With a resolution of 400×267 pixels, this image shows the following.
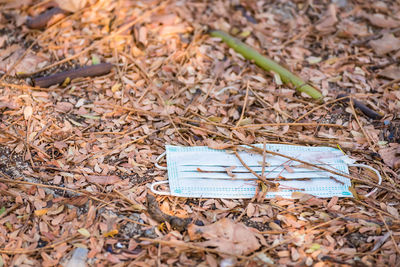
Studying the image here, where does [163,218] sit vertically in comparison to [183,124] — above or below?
below

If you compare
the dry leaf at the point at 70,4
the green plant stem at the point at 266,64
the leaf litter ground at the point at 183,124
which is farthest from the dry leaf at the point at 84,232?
the dry leaf at the point at 70,4

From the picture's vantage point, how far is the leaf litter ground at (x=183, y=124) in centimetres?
211

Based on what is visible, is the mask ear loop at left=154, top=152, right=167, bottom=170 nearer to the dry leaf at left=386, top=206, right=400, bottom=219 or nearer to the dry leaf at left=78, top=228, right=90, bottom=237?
the dry leaf at left=78, top=228, right=90, bottom=237

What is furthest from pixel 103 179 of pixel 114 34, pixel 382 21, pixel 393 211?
pixel 382 21

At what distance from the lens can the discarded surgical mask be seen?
2.39 m

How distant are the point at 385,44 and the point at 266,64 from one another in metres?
1.05

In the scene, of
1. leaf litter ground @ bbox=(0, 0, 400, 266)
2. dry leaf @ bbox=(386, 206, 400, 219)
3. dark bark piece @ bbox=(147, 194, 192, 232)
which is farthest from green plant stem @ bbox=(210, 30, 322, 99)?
dark bark piece @ bbox=(147, 194, 192, 232)

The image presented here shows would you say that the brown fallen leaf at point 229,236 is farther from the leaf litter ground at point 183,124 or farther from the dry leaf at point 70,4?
the dry leaf at point 70,4

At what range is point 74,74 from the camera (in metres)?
2.95

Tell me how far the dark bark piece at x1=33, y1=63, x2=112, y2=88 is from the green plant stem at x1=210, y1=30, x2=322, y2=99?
38.8 inches

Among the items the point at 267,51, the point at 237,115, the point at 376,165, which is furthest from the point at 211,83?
the point at 376,165

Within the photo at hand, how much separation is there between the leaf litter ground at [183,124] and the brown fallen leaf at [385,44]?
1 centimetres

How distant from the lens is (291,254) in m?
2.08

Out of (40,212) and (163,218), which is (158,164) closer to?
(163,218)
